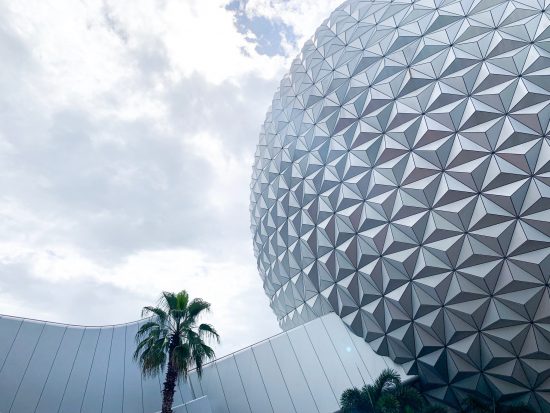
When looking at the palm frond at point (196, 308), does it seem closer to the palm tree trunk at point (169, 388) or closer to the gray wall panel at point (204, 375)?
the palm tree trunk at point (169, 388)

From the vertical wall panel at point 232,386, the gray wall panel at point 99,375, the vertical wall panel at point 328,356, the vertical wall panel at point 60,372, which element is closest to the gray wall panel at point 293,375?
the vertical wall panel at point 328,356

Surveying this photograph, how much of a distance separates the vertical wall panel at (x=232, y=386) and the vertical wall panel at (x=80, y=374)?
5532 mm

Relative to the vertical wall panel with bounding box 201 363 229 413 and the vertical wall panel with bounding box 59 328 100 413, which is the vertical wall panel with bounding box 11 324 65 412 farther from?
the vertical wall panel with bounding box 201 363 229 413

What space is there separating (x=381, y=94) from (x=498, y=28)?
4.46 metres

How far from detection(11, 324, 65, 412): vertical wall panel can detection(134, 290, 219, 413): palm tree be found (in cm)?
512

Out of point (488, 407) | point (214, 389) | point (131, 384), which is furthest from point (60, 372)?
point (488, 407)

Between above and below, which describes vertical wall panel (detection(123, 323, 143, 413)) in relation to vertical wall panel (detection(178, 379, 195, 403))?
above

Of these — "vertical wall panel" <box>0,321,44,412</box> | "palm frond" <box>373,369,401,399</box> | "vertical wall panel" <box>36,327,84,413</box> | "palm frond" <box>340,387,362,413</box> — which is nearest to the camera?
"palm frond" <box>340,387,362,413</box>

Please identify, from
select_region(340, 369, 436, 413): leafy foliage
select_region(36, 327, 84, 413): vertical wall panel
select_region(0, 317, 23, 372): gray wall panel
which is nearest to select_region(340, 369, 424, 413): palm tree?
select_region(340, 369, 436, 413): leafy foliage

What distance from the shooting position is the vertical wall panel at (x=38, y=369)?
1274cm

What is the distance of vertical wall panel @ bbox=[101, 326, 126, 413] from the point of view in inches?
548

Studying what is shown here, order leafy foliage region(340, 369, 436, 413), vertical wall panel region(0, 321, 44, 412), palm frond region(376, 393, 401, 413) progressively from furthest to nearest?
vertical wall panel region(0, 321, 44, 412) → leafy foliage region(340, 369, 436, 413) → palm frond region(376, 393, 401, 413)

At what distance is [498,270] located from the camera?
11031 millimetres

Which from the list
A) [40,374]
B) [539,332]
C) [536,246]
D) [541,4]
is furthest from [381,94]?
[40,374]
